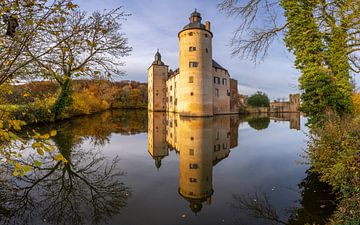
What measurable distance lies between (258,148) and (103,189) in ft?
23.2

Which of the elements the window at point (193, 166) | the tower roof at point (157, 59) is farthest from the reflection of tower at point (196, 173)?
the tower roof at point (157, 59)

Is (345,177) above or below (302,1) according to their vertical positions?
below

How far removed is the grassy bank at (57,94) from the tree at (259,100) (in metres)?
29.9

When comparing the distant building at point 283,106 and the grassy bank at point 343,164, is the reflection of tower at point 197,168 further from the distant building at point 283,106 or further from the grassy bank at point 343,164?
the distant building at point 283,106

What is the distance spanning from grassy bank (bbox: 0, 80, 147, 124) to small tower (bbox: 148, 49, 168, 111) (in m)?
8.37

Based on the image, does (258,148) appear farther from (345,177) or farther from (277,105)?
(277,105)

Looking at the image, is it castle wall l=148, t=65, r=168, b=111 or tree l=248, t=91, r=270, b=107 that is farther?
tree l=248, t=91, r=270, b=107

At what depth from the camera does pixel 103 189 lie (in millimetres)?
4715

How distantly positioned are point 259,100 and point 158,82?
27467mm

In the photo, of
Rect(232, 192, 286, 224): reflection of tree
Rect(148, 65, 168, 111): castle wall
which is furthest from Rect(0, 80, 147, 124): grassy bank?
Rect(148, 65, 168, 111): castle wall

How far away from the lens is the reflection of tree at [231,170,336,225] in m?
3.51

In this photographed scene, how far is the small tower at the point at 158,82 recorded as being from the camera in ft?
131

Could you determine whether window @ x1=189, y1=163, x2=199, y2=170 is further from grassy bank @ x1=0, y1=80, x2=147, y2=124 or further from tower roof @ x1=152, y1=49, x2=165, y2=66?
tower roof @ x1=152, y1=49, x2=165, y2=66

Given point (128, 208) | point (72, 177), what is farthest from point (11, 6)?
point (72, 177)
